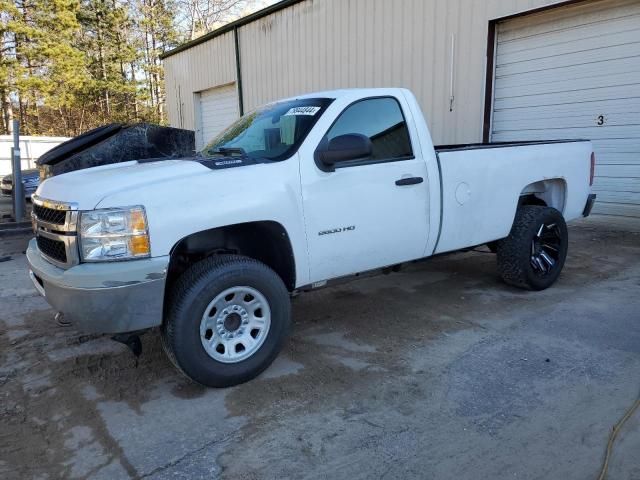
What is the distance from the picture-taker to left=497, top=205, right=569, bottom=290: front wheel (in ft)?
16.8

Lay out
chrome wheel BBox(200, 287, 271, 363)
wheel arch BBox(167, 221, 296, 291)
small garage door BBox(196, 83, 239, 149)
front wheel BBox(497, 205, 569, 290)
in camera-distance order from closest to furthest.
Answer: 1. chrome wheel BBox(200, 287, 271, 363)
2. wheel arch BBox(167, 221, 296, 291)
3. front wheel BBox(497, 205, 569, 290)
4. small garage door BBox(196, 83, 239, 149)

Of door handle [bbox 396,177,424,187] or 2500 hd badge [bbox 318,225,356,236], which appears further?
door handle [bbox 396,177,424,187]

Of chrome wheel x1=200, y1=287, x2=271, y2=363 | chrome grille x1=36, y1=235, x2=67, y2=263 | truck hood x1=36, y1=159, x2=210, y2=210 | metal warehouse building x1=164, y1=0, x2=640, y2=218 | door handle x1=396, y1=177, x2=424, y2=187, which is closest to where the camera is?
truck hood x1=36, y1=159, x2=210, y2=210

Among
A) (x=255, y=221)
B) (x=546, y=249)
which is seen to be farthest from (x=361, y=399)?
(x=546, y=249)

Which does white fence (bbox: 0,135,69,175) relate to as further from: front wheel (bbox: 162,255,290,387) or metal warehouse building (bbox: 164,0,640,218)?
front wheel (bbox: 162,255,290,387)

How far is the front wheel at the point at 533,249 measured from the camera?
5117mm

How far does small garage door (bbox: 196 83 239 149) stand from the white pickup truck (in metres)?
12.7

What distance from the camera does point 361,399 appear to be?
10.6 ft

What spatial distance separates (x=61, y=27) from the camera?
93.4ft

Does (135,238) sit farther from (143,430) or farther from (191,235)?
(143,430)

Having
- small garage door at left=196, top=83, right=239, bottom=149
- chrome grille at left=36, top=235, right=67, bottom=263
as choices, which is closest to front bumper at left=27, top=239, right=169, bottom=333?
chrome grille at left=36, top=235, right=67, bottom=263

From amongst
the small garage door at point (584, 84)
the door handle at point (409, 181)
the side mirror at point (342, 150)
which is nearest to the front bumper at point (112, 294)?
the side mirror at point (342, 150)

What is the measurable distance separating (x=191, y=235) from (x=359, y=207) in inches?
51.1

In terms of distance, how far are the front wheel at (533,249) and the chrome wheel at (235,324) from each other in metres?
2.90
